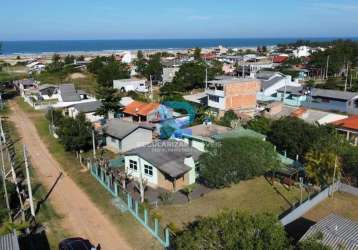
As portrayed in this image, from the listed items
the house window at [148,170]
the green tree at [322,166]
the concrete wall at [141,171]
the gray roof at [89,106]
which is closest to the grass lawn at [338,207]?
the green tree at [322,166]

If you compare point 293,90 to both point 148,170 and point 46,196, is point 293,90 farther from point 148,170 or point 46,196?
point 46,196

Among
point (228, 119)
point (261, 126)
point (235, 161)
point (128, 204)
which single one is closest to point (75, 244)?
point (128, 204)

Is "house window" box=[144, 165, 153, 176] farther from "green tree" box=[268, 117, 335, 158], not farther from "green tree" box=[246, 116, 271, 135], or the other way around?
"green tree" box=[246, 116, 271, 135]

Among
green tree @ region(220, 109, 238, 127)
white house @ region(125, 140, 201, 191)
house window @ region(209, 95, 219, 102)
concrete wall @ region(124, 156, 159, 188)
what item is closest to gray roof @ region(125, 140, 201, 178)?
white house @ region(125, 140, 201, 191)

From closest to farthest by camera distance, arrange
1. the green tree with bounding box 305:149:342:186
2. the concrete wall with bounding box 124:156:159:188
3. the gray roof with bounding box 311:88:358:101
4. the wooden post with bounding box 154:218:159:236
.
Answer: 1. the wooden post with bounding box 154:218:159:236
2. the green tree with bounding box 305:149:342:186
3. the concrete wall with bounding box 124:156:159:188
4. the gray roof with bounding box 311:88:358:101

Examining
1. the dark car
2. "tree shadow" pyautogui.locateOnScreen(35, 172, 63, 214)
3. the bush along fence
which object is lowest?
"tree shadow" pyautogui.locateOnScreen(35, 172, 63, 214)

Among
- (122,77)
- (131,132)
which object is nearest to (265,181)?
(131,132)
